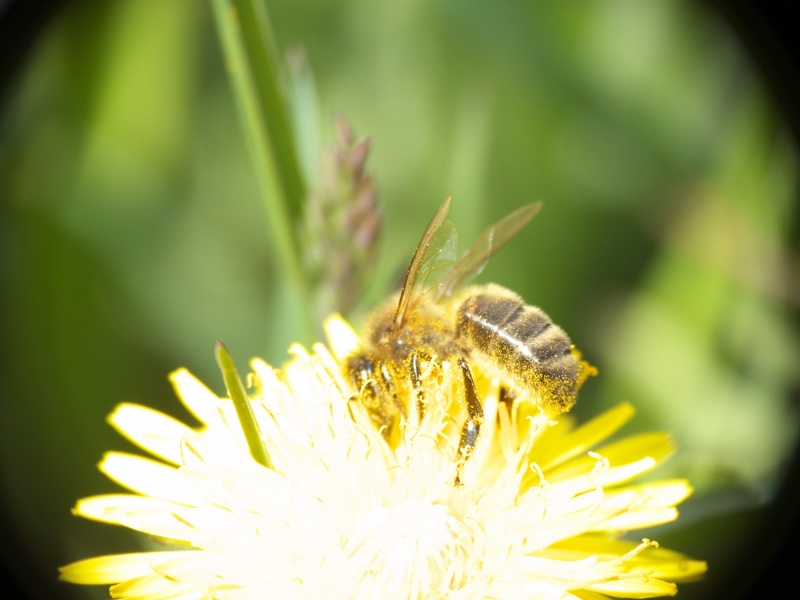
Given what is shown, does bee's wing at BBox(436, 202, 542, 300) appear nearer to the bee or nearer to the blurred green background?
the bee

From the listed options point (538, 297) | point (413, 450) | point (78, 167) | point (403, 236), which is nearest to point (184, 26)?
point (78, 167)

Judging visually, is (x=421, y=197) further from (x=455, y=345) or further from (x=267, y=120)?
(x=455, y=345)

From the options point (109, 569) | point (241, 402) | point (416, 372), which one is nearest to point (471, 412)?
point (416, 372)

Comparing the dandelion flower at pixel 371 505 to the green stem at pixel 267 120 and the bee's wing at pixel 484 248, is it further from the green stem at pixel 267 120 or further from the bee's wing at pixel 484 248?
the green stem at pixel 267 120

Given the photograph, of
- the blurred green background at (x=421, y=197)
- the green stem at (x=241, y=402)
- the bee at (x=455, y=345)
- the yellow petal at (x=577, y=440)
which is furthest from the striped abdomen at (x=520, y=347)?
the blurred green background at (x=421, y=197)

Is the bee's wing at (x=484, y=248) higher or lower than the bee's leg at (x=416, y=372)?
higher

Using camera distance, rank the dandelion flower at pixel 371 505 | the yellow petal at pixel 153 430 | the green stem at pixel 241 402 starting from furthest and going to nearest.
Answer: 1. the yellow petal at pixel 153 430
2. the dandelion flower at pixel 371 505
3. the green stem at pixel 241 402
